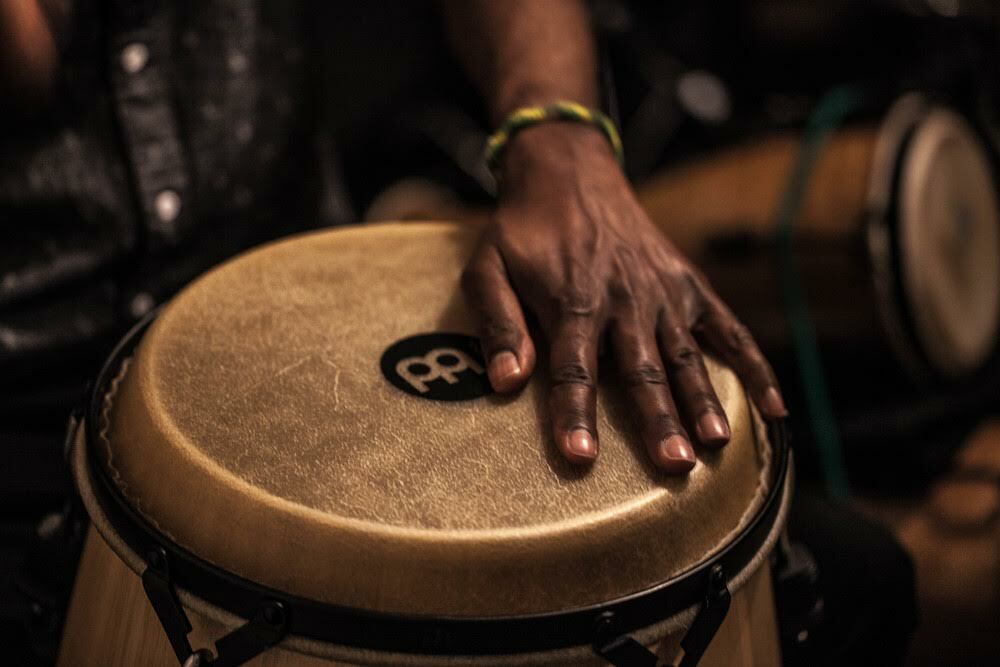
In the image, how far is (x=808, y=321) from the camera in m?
1.72

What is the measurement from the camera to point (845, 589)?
0.87 meters

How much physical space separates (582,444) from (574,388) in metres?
0.05

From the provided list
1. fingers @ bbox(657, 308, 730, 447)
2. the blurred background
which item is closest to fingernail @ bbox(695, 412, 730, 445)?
fingers @ bbox(657, 308, 730, 447)

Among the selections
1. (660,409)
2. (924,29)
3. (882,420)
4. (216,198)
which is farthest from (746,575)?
(924,29)

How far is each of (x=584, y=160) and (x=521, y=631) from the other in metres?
0.45

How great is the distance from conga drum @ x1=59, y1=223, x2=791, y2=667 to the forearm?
370mm

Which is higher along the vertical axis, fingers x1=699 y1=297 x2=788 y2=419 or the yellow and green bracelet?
the yellow and green bracelet

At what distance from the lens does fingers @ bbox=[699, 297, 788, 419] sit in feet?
2.27

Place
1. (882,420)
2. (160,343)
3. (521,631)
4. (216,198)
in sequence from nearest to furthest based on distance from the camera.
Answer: (521,631), (160,343), (216,198), (882,420)

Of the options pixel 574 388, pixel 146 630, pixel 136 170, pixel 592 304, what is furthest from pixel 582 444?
pixel 136 170

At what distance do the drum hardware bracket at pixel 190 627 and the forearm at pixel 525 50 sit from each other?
0.57 metres

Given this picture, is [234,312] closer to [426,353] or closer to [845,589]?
[426,353]

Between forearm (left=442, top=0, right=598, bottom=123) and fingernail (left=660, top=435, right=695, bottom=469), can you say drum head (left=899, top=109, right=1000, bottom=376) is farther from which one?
fingernail (left=660, top=435, right=695, bottom=469)

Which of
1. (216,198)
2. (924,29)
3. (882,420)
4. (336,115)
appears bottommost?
(882,420)
